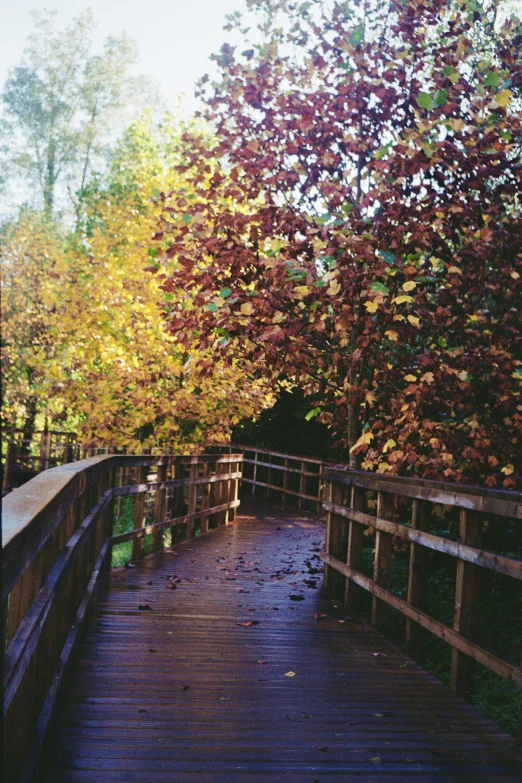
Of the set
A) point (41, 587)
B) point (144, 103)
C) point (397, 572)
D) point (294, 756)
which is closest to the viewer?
point (41, 587)

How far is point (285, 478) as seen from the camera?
64.6ft

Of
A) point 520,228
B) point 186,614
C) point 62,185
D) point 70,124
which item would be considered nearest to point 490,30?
point 520,228

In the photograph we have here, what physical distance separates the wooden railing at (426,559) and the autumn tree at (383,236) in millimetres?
722

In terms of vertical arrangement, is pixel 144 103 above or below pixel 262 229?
above

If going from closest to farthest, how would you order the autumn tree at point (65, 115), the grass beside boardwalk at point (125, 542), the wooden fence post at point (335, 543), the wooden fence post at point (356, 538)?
1. the wooden fence post at point (356, 538)
2. the wooden fence post at point (335, 543)
3. the grass beside boardwalk at point (125, 542)
4. the autumn tree at point (65, 115)

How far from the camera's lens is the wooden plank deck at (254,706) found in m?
3.28

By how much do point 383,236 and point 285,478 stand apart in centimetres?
1317

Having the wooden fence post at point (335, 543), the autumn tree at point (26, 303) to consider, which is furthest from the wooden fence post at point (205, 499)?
the autumn tree at point (26, 303)

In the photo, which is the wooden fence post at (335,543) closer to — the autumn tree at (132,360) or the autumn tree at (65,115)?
the autumn tree at (132,360)

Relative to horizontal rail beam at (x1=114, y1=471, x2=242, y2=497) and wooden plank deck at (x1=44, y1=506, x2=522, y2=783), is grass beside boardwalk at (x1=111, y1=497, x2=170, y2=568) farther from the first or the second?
wooden plank deck at (x1=44, y1=506, x2=522, y2=783)

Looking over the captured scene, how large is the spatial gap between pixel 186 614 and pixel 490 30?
240 inches

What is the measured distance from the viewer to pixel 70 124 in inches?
1022

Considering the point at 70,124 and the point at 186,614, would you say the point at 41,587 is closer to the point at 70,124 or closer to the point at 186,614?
the point at 186,614

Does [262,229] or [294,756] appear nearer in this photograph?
[294,756]
